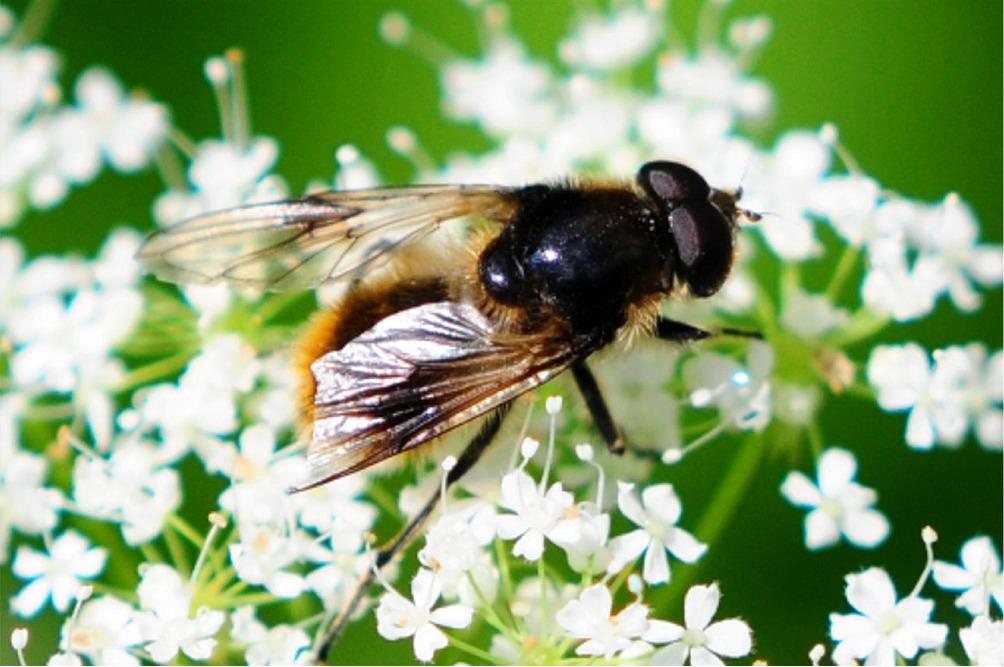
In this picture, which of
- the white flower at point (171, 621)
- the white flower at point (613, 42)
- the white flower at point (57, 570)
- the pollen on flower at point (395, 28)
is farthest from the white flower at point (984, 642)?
the pollen on flower at point (395, 28)

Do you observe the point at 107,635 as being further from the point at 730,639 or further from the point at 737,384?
the point at 737,384

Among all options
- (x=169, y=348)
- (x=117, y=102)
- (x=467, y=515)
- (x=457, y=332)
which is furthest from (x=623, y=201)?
(x=117, y=102)

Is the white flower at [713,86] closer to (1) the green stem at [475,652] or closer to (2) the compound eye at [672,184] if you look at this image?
(2) the compound eye at [672,184]

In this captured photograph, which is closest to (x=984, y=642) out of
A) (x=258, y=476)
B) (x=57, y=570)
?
(x=258, y=476)

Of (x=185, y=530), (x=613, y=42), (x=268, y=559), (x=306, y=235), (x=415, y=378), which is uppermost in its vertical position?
(x=613, y=42)

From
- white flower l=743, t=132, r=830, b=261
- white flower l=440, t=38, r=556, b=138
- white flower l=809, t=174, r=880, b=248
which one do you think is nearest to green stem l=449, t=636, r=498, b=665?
white flower l=743, t=132, r=830, b=261
